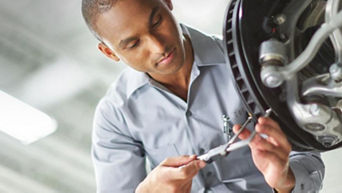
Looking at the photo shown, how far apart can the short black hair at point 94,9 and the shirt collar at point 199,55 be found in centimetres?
14

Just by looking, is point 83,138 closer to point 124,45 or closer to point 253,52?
point 124,45

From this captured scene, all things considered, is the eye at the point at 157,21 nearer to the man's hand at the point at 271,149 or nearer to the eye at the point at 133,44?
the eye at the point at 133,44

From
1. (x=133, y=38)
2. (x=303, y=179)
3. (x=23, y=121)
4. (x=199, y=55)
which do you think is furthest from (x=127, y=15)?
(x=23, y=121)

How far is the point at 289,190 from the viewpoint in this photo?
931mm

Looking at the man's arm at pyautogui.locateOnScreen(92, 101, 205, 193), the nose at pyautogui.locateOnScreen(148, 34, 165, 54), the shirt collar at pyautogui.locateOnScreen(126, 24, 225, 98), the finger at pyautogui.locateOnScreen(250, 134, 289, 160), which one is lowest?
the man's arm at pyautogui.locateOnScreen(92, 101, 205, 193)

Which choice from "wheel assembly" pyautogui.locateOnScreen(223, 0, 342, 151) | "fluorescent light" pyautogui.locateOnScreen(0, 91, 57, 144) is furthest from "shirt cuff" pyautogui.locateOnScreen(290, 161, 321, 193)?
"fluorescent light" pyautogui.locateOnScreen(0, 91, 57, 144)

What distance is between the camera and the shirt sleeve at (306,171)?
95 cm

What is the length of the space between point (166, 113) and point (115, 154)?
17cm

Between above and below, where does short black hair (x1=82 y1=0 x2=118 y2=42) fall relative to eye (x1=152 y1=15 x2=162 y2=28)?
above

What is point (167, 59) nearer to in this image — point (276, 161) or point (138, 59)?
point (138, 59)

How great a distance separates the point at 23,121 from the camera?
6.84 ft

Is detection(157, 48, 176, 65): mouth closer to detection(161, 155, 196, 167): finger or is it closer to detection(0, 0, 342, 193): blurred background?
detection(161, 155, 196, 167): finger

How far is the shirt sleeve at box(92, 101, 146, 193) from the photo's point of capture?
1.20 metres

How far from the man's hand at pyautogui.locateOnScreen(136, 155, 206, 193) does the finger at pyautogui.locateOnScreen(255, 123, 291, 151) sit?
0.14 m
